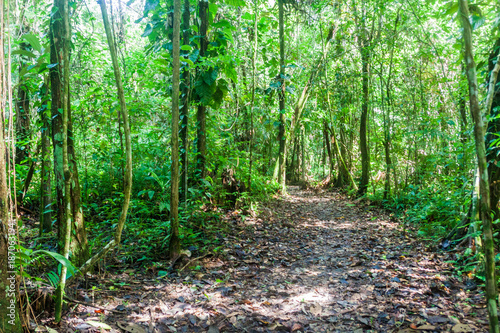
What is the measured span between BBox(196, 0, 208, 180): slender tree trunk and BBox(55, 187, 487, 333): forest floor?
1.53m

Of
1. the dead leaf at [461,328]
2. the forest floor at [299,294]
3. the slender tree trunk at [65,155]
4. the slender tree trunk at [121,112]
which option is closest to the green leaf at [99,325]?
the forest floor at [299,294]

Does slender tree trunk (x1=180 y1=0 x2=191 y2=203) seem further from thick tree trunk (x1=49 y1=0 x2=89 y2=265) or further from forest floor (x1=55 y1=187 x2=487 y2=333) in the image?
thick tree trunk (x1=49 y1=0 x2=89 y2=265)

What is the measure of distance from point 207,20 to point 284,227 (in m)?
4.76

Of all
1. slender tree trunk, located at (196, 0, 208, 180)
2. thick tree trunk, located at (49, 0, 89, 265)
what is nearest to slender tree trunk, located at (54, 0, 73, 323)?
thick tree trunk, located at (49, 0, 89, 265)

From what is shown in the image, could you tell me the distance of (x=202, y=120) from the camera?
243 inches

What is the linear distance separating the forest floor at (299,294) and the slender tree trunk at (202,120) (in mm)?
1532

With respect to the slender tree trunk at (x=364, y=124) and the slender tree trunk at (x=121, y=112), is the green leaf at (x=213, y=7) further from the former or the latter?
the slender tree trunk at (x=364, y=124)

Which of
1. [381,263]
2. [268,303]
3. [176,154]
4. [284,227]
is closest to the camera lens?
[268,303]

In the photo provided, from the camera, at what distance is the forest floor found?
2822mm

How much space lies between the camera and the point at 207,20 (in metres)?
6.15

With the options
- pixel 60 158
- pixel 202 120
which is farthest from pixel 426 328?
pixel 202 120

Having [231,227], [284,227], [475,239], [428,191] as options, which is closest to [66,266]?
[231,227]

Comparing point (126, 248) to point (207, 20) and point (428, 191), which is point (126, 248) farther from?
point (428, 191)

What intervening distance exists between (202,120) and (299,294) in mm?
3855
